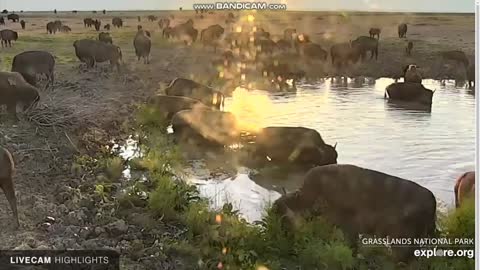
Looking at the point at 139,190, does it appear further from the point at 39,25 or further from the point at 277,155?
the point at 39,25

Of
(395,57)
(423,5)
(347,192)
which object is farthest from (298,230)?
(423,5)

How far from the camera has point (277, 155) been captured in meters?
2.18

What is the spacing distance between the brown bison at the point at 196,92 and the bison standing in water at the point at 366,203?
403mm

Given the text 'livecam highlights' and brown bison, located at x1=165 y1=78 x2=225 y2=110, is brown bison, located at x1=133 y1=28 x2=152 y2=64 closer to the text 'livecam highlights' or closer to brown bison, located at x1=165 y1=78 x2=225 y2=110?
the text 'livecam highlights'

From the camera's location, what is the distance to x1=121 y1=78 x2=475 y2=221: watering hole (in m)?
2.12

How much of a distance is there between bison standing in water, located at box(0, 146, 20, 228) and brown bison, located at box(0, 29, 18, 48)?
356 millimetres

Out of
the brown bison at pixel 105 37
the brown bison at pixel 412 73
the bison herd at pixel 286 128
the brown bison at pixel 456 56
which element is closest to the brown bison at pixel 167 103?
the bison herd at pixel 286 128

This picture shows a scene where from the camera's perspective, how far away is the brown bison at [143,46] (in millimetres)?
2172

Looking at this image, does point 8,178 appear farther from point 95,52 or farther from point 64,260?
point 95,52

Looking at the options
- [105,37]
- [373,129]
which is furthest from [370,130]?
[105,37]

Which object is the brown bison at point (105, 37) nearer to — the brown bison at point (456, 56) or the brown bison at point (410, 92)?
the brown bison at point (410, 92)

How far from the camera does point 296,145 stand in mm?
2141

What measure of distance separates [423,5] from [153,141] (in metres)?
1.00

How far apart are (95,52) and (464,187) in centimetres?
129
